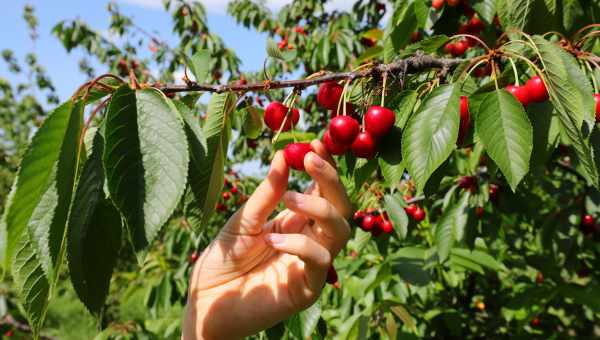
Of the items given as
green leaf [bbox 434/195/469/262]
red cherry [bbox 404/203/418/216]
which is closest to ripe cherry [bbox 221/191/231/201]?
red cherry [bbox 404/203/418/216]

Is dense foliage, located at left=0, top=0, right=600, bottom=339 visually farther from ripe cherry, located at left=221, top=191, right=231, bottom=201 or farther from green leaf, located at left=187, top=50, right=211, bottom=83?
ripe cherry, located at left=221, top=191, right=231, bottom=201

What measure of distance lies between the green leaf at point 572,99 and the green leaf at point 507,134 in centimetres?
7

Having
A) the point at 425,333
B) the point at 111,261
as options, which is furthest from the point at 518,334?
the point at 111,261

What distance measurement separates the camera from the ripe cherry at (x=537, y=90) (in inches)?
38.7

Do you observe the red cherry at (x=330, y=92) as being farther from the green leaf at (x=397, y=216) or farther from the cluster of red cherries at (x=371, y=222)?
the cluster of red cherries at (x=371, y=222)

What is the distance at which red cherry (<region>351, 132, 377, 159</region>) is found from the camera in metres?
0.98

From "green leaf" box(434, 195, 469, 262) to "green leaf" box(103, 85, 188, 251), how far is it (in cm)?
189

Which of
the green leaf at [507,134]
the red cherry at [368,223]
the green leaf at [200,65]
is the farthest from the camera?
the red cherry at [368,223]

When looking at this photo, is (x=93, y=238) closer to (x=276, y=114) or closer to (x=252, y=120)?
(x=276, y=114)

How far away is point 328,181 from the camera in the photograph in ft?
3.16

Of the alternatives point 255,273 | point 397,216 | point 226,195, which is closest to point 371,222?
point 397,216

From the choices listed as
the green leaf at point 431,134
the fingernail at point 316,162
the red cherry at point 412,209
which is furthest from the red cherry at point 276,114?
the red cherry at point 412,209

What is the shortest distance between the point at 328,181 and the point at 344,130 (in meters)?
0.11

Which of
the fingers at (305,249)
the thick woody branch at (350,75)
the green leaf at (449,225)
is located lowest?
the green leaf at (449,225)
